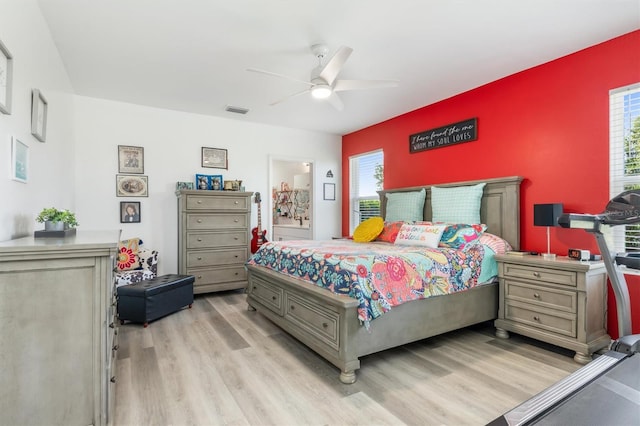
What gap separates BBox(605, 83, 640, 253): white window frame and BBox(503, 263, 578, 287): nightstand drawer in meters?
0.52

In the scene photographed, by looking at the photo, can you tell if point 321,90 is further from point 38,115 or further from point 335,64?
point 38,115

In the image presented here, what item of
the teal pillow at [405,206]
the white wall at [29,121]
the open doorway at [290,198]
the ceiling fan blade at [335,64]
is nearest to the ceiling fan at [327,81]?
the ceiling fan blade at [335,64]

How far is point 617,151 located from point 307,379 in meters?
3.11

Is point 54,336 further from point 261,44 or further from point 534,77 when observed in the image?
point 534,77

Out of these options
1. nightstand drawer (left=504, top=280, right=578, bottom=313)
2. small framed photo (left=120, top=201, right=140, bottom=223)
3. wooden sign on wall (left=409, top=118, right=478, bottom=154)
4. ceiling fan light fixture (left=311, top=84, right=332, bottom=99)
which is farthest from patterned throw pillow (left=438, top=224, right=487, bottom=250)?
small framed photo (left=120, top=201, right=140, bottom=223)

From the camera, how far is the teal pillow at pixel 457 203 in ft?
11.8

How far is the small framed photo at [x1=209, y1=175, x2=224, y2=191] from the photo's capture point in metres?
4.82

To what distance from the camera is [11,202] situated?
192 cm

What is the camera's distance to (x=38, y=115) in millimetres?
2350

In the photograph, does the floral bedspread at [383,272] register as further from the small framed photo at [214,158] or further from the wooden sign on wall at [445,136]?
the small framed photo at [214,158]

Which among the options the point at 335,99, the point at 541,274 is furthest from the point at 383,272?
the point at 335,99

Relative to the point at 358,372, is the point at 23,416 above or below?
above

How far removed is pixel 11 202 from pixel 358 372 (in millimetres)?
2457

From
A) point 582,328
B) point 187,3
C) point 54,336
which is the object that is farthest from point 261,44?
point 582,328
